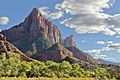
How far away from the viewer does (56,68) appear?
17100cm

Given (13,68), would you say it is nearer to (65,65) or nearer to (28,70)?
(28,70)

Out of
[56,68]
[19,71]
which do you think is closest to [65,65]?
[56,68]

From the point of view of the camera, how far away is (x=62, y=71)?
16375 centimetres

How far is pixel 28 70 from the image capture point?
16050 centimetres

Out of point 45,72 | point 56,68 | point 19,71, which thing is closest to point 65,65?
point 56,68

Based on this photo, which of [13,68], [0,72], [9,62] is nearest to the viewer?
[0,72]

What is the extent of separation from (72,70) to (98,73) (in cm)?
2449

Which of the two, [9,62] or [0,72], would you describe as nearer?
[0,72]

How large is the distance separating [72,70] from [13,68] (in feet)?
107

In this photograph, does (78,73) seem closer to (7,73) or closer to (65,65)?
(65,65)

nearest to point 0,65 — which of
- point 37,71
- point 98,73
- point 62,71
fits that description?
point 37,71

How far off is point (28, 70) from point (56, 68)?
1814 cm

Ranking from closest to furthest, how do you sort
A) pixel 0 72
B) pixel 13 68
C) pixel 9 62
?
pixel 0 72, pixel 13 68, pixel 9 62

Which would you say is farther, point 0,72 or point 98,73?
point 98,73
